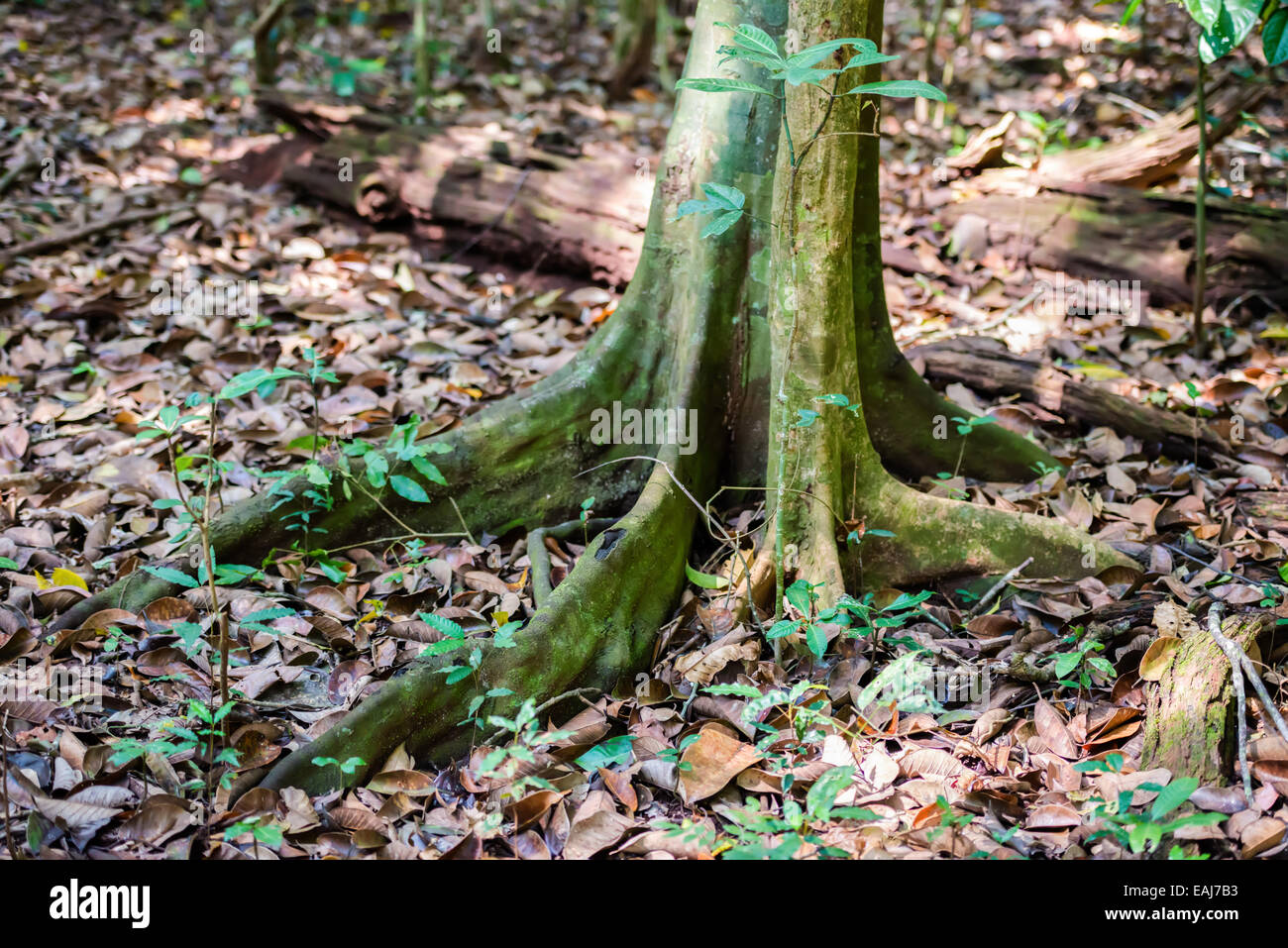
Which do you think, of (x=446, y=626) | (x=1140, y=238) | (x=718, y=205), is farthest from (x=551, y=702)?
(x=1140, y=238)

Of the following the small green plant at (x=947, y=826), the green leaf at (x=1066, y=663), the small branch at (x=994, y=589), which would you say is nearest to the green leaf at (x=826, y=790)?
the small green plant at (x=947, y=826)

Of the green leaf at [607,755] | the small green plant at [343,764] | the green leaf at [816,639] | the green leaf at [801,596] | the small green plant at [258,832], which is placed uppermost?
the green leaf at [801,596]

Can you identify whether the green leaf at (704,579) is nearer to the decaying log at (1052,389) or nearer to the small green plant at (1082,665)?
the small green plant at (1082,665)

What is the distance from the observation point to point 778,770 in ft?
8.15

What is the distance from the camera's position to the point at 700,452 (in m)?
3.49

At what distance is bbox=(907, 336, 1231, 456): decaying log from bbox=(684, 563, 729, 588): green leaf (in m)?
1.72

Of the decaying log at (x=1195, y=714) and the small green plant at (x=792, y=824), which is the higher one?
the decaying log at (x=1195, y=714)

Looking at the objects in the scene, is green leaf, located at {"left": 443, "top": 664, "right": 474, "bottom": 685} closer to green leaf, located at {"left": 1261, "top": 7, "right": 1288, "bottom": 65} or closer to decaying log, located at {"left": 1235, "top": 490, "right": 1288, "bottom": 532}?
decaying log, located at {"left": 1235, "top": 490, "right": 1288, "bottom": 532}

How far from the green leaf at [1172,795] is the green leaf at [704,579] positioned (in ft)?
4.37

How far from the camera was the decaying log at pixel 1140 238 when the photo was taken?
200 inches

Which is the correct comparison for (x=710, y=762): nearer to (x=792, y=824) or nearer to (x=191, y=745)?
(x=792, y=824)

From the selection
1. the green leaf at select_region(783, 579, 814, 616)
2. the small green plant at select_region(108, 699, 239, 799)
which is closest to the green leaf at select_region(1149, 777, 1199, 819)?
the green leaf at select_region(783, 579, 814, 616)

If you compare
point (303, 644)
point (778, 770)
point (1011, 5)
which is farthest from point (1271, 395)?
point (1011, 5)

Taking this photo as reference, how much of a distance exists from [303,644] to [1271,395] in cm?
381
